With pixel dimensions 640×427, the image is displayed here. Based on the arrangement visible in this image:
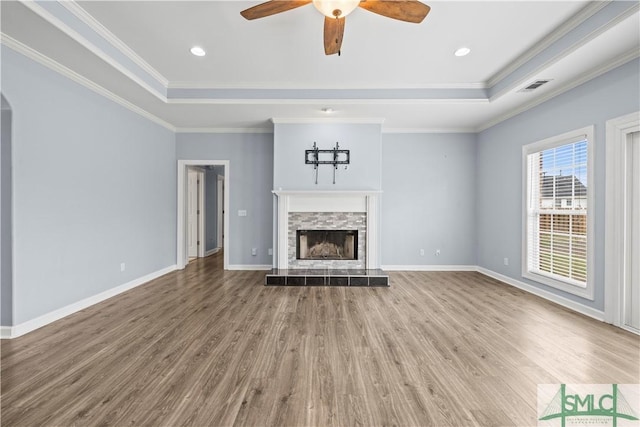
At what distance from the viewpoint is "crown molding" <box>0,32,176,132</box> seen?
8.09 ft

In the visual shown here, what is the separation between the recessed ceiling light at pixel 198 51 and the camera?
3.06m

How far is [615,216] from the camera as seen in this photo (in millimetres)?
2852

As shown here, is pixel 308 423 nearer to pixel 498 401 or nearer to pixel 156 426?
pixel 156 426

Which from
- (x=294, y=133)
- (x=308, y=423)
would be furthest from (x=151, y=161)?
(x=308, y=423)

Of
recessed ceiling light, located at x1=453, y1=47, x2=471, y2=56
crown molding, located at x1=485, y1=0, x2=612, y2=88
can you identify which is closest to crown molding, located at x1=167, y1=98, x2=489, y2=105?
crown molding, located at x1=485, y1=0, x2=612, y2=88

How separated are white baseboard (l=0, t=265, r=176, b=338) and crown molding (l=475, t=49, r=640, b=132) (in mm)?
6228

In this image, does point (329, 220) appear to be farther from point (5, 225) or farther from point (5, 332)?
point (5, 332)

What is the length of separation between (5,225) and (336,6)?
337 cm

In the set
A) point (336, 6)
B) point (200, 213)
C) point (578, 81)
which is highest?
point (578, 81)

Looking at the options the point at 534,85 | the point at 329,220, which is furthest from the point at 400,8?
the point at 329,220

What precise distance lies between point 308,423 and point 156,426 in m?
0.81

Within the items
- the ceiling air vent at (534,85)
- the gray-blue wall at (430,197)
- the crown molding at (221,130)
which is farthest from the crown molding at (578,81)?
the crown molding at (221,130)

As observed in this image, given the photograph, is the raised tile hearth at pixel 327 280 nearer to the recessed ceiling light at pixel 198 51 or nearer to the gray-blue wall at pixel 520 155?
the gray-blue wall at pixel 520 155

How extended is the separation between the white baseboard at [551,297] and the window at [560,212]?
0.13 metres
